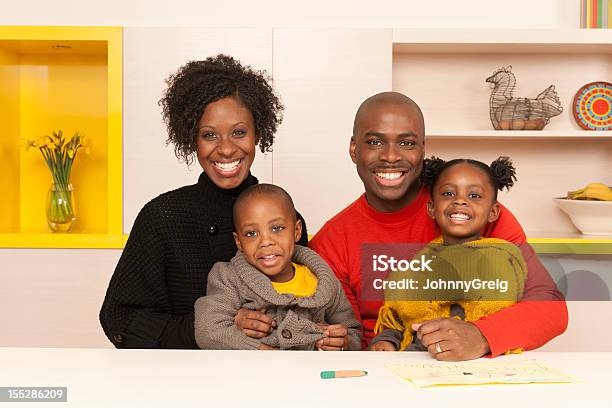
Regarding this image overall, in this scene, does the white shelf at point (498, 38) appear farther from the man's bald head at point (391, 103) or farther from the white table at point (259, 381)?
the white table at point (259, 381)

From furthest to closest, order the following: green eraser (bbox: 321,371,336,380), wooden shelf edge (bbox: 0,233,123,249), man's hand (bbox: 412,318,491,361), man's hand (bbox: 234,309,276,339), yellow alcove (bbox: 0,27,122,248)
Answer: yellow alcove (bbox: 0,27,122,248) < wooden shelf edge (bbox: 0,233,123,249) < man's hand (bbox: 234,309,276,339) < man's hand (bbox: 412,318,491,361) < green eraser (bbox: 321,371,336,380)

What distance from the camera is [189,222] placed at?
70.1 inches

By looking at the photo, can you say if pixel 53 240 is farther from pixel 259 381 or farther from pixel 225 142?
pixel 259 381

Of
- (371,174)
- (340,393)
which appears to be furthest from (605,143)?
(340,393)

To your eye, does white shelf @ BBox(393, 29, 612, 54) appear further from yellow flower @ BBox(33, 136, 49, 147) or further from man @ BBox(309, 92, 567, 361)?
yellow flower @ BBox(33, 136, 49, 147)

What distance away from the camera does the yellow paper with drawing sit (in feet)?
3.70

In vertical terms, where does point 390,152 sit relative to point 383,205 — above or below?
above

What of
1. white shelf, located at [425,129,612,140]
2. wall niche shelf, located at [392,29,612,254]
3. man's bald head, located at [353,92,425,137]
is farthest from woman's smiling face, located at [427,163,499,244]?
wall niche shelf, located at [392,29,612,254]

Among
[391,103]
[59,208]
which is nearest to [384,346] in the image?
[391,103]

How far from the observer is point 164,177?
2889 millimetres

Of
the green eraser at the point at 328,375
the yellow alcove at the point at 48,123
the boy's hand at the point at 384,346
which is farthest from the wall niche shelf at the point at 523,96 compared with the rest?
the green eraser at the point at 328,375

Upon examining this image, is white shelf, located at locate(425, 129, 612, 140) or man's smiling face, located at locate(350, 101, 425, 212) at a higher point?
white shelf, located at locate(425, 129, 612, 140)

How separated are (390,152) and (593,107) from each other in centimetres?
166

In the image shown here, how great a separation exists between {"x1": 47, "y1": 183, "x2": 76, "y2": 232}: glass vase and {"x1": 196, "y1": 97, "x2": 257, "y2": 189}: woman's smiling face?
54.8 inches
